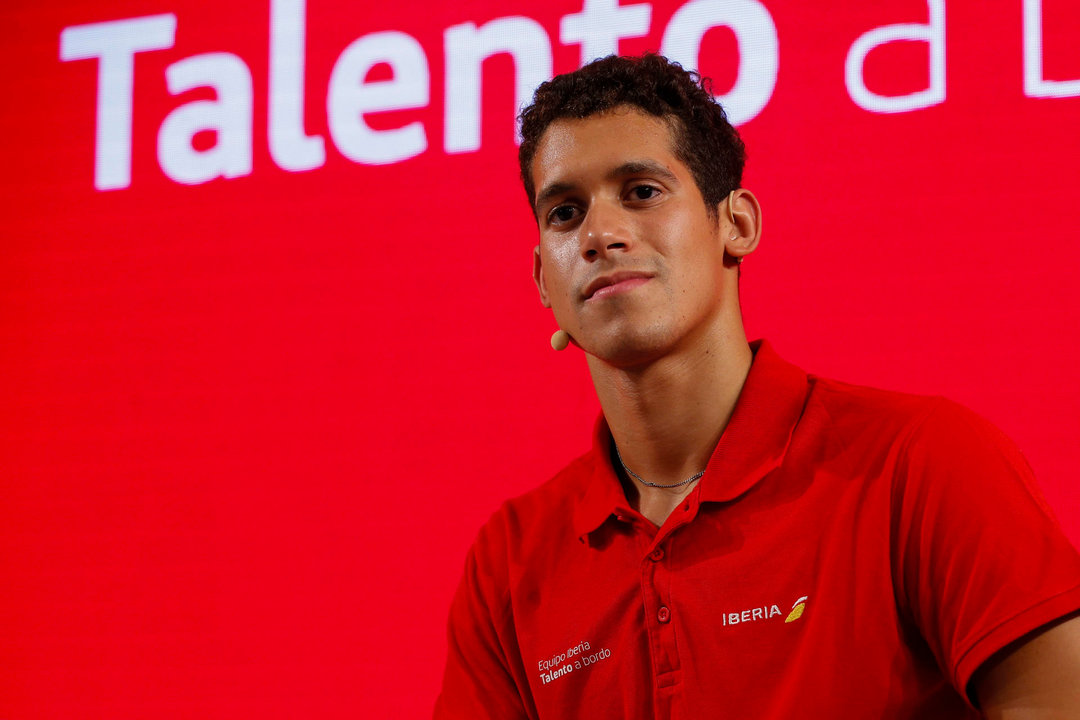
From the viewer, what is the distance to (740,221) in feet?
4.90

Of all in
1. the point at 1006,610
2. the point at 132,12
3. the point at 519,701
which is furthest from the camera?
the point at 132,12

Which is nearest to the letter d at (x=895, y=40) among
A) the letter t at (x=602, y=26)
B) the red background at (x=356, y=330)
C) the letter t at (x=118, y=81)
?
the red background at (x=356, y=330)

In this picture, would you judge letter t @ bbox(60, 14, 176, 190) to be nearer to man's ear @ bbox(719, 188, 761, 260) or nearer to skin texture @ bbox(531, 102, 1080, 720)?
skin texture @ bbox(531, 102, 1080, 720)

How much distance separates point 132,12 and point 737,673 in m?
1.86

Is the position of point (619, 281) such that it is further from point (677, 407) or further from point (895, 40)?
point (895, 40)

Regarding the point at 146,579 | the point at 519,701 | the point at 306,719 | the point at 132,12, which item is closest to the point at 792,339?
the point at 519,701

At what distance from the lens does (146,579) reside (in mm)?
2121

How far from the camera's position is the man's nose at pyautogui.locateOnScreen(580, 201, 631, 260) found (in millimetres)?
1335

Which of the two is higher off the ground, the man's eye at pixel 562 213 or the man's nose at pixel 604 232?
the man's eye at pixel 562 213

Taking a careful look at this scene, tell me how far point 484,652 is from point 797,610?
1.48ft

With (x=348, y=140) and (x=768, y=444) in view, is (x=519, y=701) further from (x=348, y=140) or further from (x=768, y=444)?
(x=348, y=140)

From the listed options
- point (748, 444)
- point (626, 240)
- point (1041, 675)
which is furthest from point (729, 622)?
point (626, 240)

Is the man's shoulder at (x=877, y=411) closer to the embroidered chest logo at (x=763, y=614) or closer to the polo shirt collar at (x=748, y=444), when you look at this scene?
the polo shirt collar at (x=748, y=444)

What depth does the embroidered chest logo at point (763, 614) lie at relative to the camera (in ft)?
3.97
